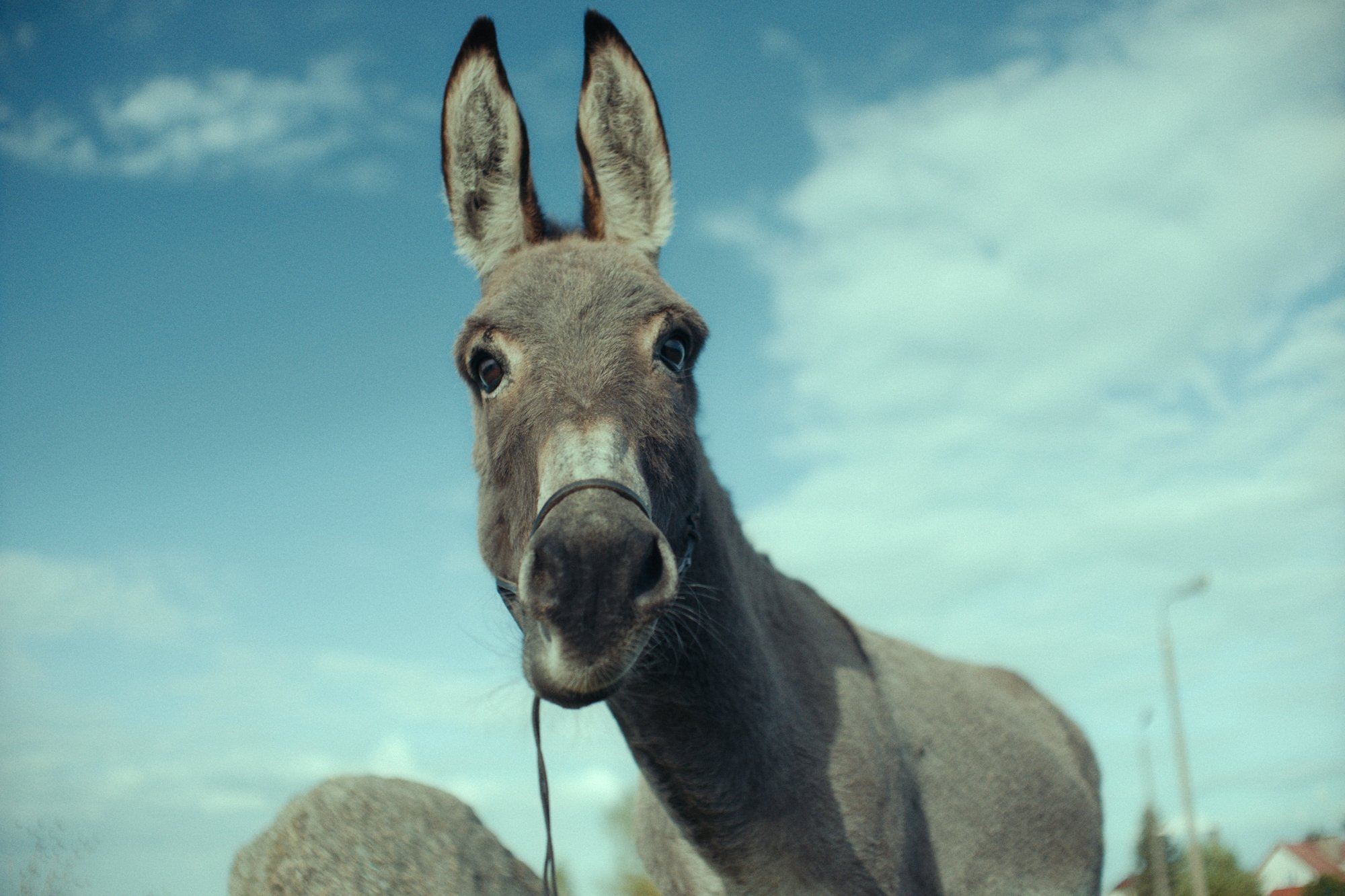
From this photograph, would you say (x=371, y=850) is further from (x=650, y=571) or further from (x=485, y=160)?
(x=485, y=160)

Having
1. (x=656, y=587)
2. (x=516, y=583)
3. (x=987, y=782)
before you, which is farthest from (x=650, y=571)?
(x=987, y=782)

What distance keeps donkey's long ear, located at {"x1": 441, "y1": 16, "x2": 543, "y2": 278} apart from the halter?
1552 millimetres

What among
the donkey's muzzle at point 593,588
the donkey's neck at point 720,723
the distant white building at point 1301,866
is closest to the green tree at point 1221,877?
the distant white building at point 1301,866

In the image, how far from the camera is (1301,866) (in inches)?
322

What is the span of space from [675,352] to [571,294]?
431 mm

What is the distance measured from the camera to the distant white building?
190 inches

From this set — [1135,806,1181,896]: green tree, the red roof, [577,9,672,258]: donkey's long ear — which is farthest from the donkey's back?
[1135,806,1181,896]: green tree

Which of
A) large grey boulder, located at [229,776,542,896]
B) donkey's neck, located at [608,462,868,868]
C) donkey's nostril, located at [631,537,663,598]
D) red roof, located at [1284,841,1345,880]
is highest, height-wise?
donkey's nostril, located at [631,537,663,598]

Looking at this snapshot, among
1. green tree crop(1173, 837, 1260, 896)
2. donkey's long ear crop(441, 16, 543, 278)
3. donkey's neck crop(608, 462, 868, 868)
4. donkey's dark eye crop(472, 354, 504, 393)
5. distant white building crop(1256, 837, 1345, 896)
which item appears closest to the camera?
donkey's neck crop(608, 462, 868, 868)

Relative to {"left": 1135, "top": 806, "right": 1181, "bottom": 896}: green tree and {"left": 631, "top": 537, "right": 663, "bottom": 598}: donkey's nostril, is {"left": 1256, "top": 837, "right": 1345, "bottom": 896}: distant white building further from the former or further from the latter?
{"left": 631, "top": 537, "right": 663, "bottom": 598}: donkey's nostril

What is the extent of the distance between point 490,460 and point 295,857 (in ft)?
4.94

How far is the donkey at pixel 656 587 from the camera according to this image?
2.26 metres

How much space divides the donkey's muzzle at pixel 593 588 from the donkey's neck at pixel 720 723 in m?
0.58

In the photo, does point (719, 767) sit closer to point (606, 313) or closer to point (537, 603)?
→ point (537, 603)
